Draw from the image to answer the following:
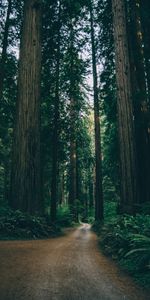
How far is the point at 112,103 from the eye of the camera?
1277cm

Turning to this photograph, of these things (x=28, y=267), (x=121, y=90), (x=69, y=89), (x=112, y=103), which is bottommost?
(x=28, y=267)

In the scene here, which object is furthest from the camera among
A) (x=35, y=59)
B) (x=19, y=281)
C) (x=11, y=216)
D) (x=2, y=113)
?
(x=2, y=113)

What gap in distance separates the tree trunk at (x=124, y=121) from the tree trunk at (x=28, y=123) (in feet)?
9.05

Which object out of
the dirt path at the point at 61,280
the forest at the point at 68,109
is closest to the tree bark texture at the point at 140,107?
the forest at the point at 68,109

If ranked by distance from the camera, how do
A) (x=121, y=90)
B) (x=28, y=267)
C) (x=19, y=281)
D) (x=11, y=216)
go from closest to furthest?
(x=19, y=281) → (x=28, y=267) → (x=11, y=216) → (x=121, y=90)

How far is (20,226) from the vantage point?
7695 mm

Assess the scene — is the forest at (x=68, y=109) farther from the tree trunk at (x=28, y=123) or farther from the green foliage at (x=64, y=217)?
the green foliage at (x=64, y=217)

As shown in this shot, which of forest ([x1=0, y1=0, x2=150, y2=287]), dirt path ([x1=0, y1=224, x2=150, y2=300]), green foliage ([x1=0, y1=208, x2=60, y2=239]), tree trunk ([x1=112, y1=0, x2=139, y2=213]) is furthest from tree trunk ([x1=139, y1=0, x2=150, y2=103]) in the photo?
dirt path ([x1=0, y1=224, x2=150, y2=300])

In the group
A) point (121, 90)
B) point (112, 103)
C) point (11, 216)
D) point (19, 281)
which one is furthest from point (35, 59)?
point (19, 281)

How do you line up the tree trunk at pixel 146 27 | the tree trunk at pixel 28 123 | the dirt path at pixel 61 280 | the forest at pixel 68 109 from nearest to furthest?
the dirt path at pixel 61 280, the forest at pixel 68 109, the tree trunk at pixel 28 123, the tree trunk at pixel 146 27

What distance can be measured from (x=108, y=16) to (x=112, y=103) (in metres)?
4.00

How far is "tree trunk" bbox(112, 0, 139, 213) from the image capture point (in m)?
7.79

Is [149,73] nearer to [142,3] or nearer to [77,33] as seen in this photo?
[142,3]

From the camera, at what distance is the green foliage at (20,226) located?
7246 mm
